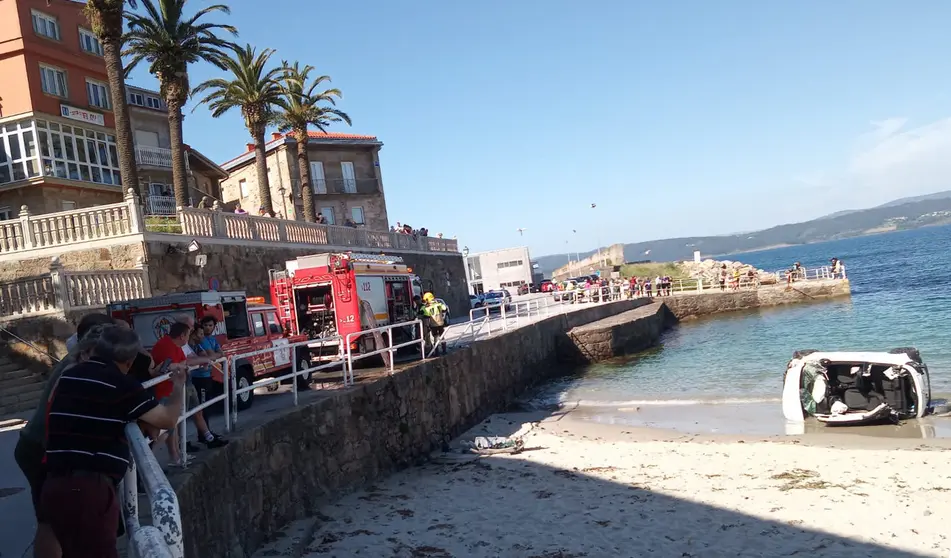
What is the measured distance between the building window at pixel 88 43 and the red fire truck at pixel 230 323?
75.0 ft

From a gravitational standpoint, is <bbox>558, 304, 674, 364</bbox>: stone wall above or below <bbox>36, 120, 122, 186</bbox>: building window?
below

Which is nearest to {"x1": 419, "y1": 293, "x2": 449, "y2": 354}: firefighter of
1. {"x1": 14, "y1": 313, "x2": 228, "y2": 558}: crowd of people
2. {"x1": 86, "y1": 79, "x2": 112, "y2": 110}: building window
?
{"x1": 14, "y1": 313, "x2": 228, "y2": 558}: crowd of people

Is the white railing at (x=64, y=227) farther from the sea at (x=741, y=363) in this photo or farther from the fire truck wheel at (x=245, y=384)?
the sea at (x=741, y=363)

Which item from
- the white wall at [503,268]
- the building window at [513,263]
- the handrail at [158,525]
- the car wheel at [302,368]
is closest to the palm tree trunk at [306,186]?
the car wheel at [302,368]

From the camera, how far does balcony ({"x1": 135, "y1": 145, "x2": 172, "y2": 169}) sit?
1278 inches

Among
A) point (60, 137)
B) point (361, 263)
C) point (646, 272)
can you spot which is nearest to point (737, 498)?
point (361, 263)

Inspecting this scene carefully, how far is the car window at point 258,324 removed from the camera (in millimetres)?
11625

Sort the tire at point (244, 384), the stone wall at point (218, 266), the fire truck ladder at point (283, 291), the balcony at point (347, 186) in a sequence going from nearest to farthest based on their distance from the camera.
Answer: the tire at point (244, 384) → the fire truck ladder at point (283, 291) → the stone wall at point (218, 266) → the balcony at point (347, 186)

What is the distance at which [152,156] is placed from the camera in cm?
3312

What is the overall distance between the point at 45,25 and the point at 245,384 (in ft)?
Answer: 79.6

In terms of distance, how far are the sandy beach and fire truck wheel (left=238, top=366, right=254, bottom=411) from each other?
2130mm

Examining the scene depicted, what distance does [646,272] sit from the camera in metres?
84.2

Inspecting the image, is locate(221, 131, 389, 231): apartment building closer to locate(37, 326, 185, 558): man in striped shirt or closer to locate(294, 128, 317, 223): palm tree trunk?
A: locate(294, 128, 317, 223): palm tree trunk

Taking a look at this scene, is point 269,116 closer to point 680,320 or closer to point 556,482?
point 556,482
